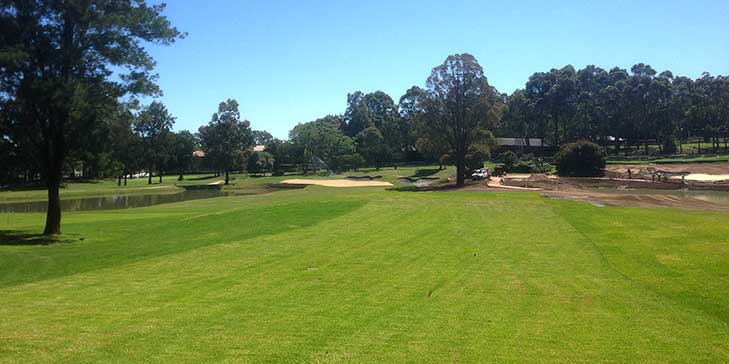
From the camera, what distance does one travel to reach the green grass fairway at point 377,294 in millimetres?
8203

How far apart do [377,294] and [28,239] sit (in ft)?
61.7

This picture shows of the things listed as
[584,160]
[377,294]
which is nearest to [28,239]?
[377,294]

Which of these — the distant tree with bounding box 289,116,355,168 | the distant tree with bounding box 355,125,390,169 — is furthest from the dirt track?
the distant tree with bounding box 289,116,355,168

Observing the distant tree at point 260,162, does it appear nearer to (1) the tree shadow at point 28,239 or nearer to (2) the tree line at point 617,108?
(2) the tree line at point 617,108

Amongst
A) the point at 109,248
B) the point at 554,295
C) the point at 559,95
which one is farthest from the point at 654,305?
the point at 559,95

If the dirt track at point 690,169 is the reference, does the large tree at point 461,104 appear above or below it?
above

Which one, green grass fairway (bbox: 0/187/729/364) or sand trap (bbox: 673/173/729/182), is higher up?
sand trap (bbox: 673/173/729/182)

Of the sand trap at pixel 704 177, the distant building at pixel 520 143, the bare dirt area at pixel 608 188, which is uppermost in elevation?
the distant building at pixel 520 143

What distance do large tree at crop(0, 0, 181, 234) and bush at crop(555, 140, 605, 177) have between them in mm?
58557

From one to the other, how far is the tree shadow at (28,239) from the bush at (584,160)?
2455 inches

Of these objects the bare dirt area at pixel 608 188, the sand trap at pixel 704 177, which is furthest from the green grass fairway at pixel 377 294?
the sand trap at pixel 704 177

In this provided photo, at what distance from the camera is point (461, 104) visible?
191 ft

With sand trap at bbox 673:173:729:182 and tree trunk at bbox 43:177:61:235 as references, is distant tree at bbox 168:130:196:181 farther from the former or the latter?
sand trap at bbox 673:173:729:182

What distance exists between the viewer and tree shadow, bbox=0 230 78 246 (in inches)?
869
